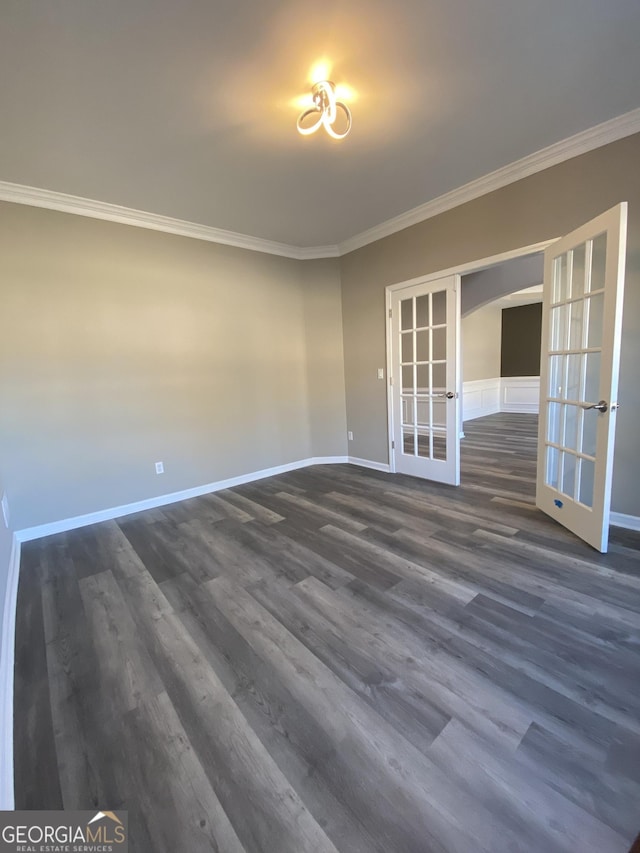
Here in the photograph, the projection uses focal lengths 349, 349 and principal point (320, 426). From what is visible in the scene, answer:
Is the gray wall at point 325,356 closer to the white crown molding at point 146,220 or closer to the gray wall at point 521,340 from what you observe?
the white crown molding at point 146,220

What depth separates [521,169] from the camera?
9.03ft

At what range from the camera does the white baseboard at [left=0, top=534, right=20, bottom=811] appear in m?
1.10

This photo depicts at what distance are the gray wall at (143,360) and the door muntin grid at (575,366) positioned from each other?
2.49 metres

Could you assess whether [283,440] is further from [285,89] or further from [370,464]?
[285,89]

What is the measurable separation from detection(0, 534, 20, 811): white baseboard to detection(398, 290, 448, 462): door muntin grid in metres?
3.44

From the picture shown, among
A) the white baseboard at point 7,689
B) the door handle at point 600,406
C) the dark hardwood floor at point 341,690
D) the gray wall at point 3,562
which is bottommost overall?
the dark hardwood floor at point 341,690

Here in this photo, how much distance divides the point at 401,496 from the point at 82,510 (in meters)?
2.98

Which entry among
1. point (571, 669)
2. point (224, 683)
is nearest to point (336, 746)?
point (224, 683)

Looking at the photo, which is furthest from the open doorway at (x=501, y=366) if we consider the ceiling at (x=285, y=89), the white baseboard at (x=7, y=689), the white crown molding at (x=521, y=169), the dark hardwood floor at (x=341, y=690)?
the white baseboard at (x=7, y=689)

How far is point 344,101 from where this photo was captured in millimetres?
2043

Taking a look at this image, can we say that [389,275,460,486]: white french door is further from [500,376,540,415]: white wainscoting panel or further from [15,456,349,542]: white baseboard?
[500,376,540,415]: white wainscoting panel

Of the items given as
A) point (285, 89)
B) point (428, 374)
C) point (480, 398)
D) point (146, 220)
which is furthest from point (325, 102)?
point (480, 398)

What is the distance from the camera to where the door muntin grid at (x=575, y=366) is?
239 centimetres

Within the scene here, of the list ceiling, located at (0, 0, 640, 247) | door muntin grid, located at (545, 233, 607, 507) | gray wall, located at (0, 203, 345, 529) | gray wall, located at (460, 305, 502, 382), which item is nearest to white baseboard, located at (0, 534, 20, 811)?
gray wall, located at (0, 203, 345, 529)
